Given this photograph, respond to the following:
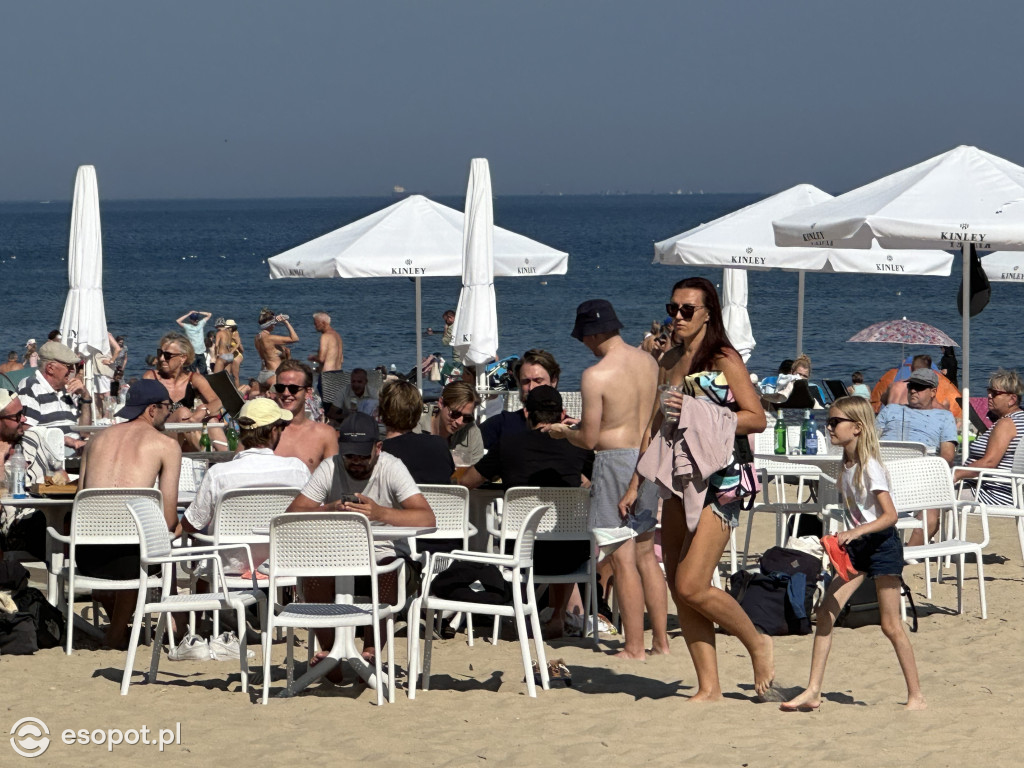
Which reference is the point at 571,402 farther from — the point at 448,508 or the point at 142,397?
the point at 142,397

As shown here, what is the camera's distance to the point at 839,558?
521 centimetres

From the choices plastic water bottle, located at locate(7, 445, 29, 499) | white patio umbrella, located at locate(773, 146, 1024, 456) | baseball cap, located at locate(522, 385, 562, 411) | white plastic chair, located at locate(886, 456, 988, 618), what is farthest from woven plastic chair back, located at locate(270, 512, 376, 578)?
white patio umbrella, located at locate(773, 146, 1024, 456)

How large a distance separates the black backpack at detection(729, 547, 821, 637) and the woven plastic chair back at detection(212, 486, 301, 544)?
87.6 inches

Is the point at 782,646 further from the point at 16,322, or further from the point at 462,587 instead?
the point at 16,322

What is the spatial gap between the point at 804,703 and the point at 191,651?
2.66 m

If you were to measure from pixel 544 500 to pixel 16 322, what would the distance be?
43818 mm

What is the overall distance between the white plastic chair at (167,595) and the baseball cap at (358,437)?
1.92 ft

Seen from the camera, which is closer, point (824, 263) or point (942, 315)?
point (824, 263)

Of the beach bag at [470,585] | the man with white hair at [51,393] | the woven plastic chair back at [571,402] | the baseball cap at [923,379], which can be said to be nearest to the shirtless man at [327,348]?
the woven plastic chair back at [571,402]

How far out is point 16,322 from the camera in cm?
4678

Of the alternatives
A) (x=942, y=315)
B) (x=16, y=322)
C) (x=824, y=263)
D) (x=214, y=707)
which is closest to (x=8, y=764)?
(x=214, y=707)

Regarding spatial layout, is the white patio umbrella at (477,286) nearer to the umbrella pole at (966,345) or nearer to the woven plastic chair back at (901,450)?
the umbrella pole at (966,345)

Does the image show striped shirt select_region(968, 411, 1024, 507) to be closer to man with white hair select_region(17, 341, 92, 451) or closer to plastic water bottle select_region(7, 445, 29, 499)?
plastic water bottle select_region(7, 445, 29, 499)

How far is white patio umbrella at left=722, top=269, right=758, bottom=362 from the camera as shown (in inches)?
547
